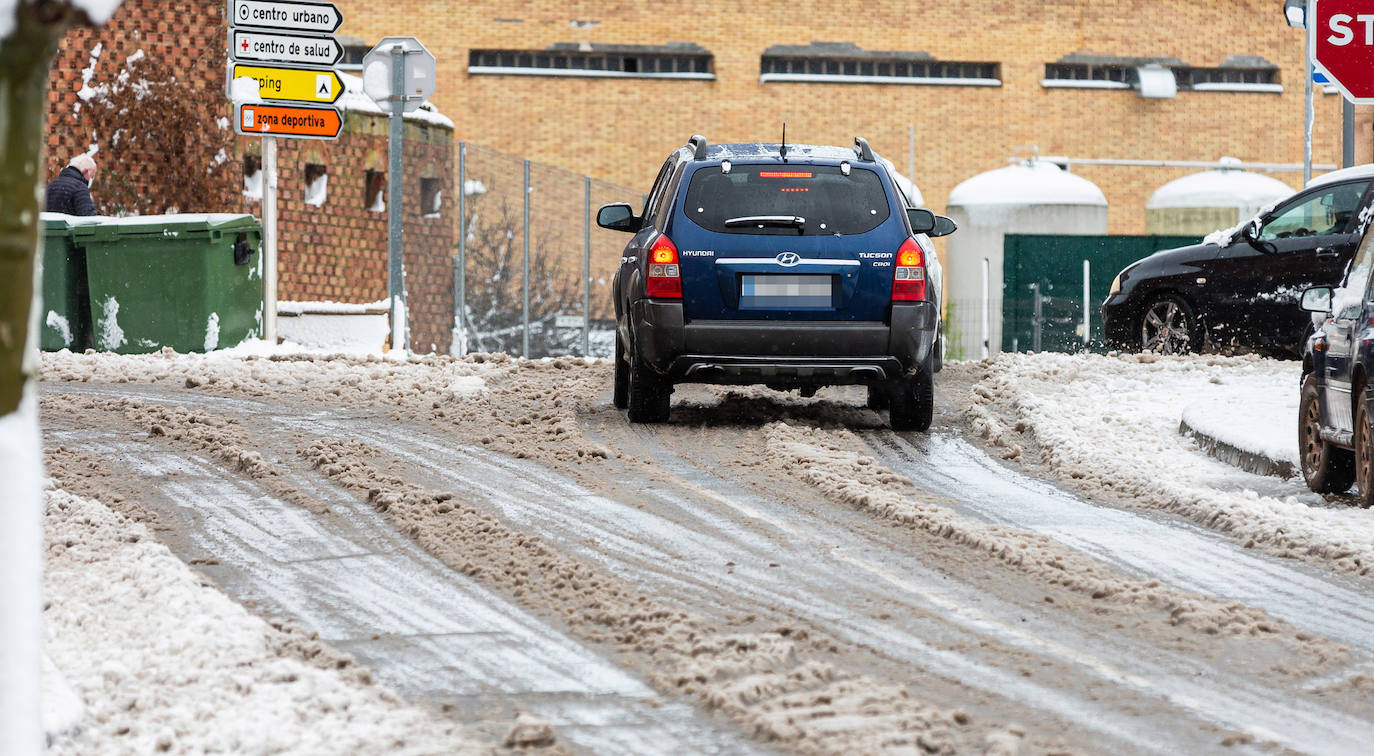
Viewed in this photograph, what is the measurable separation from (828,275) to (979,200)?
78.2ft

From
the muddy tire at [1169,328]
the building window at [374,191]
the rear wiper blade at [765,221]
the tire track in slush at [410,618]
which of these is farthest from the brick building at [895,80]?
the tire track in slush at [410,618]

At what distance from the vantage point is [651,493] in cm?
Answer: 876

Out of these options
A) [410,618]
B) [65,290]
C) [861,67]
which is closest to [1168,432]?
[410,618]

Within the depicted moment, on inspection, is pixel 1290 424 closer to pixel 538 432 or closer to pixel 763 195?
pixel 763 195

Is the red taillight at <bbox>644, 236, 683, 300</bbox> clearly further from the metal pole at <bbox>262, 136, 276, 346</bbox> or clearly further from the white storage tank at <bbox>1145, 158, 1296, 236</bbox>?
the white storage tank at <bbox>1145, 158, 1296, 236</bbox>

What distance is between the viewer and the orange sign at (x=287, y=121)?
56.0 feet

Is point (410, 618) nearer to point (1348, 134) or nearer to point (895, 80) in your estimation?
point (1348, 134)

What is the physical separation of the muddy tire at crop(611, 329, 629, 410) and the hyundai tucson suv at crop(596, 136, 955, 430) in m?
0.72

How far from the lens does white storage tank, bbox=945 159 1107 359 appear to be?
32.4 metres

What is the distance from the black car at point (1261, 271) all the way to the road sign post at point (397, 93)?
278 inches

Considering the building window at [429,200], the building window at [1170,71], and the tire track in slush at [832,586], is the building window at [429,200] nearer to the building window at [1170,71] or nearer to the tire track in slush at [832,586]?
the tire track in slush at [832,586]

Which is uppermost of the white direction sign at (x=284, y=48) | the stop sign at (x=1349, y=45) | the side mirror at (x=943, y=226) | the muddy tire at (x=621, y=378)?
the white direction sign at (x=284, y=48)

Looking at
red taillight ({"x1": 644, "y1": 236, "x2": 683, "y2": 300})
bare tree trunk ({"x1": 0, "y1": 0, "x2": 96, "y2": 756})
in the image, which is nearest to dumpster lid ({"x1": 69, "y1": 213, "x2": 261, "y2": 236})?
red taillight ({"x1": 644, "y1": 236, "x2": 683, "y2": 300})

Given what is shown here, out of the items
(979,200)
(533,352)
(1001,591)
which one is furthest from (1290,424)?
(979,200)
